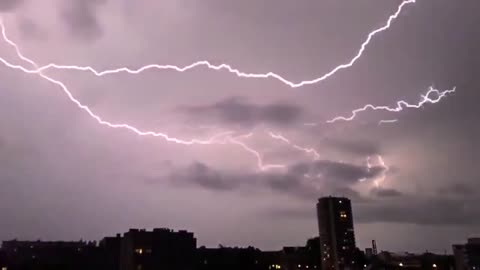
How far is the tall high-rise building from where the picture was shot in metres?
90.2

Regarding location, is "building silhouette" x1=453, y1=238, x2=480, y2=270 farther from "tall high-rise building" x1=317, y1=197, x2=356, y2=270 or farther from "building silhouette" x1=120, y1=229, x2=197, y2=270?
"building silhouette" x1=120, y1=229, x2=197, y2=270

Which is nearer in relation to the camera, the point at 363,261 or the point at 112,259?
the point at 112,259

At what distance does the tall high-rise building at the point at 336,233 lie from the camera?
90.2 meters

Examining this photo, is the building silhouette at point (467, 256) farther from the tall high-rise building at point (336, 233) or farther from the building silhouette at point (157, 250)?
the building silhouette at point (157, 250)

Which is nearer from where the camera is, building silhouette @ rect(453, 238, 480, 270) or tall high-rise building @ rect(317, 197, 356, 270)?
building silhouette @ rect(453, 238, 480, 270)

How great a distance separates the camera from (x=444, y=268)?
81.1m

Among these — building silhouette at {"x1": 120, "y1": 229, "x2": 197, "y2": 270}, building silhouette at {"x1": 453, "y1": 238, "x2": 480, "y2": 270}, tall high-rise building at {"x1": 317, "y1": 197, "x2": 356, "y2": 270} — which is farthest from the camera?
tall high-rise building at {"x1": 317, "y1": 197, "x2": 356, "y2": 270}

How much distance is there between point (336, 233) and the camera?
3728 inches

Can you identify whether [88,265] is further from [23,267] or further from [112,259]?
[23,267]

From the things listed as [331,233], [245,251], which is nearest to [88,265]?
[245,251]

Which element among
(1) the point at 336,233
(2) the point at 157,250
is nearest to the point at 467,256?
(1) the point at 336,233

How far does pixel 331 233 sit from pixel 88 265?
50180 millimetres

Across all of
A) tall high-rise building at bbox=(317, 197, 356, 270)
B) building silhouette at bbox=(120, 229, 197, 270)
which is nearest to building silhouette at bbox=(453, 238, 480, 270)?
tall high-rise building at bbox=(317, 197, 356, 270)

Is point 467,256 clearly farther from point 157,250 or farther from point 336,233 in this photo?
point 157,250
